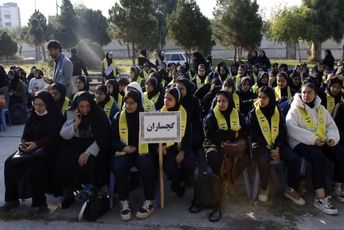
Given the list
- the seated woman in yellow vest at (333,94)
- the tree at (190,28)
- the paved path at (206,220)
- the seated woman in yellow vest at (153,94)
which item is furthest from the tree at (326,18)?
the paved path at (206,220)

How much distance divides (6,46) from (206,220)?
37.9m

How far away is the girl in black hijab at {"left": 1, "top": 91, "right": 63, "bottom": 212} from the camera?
4.81 metres

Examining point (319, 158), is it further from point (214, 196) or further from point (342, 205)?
point (214, 196)

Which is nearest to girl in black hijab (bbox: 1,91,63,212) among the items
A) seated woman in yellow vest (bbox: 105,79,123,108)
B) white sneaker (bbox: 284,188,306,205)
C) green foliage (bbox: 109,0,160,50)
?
seated woman in yellow vest (bbox: 105,79,123,108)

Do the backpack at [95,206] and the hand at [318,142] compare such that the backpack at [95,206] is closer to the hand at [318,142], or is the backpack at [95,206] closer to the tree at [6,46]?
the hand at [318,142]

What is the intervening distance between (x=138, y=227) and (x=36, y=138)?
1.69 m

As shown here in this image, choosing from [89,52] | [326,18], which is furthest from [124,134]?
[326,18]

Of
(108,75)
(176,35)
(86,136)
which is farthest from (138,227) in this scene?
(176,35)

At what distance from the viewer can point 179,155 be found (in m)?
5.07

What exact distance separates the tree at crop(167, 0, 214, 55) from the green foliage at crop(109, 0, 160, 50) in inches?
93.0

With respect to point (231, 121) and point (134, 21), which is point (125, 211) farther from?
point (134, 21)

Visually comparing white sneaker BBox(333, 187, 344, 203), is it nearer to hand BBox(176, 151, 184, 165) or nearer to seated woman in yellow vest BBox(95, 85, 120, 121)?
hand BBox(176, 151, 184, 165)

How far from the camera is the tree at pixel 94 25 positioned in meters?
43.2

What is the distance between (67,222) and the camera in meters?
4.60
